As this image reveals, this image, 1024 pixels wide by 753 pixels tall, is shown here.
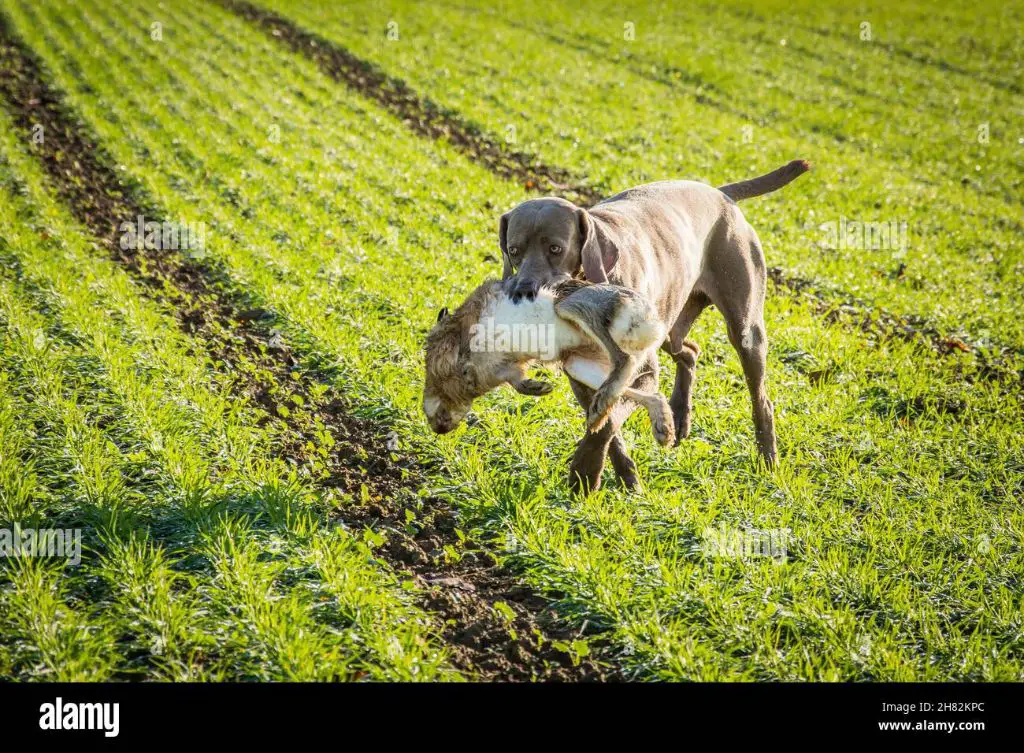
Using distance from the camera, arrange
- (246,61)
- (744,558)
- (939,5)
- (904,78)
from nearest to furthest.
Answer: (744,558) < (246,61) < (904,78) < (939,5)

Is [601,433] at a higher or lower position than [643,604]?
higher

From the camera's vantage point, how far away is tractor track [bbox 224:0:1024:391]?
791cm

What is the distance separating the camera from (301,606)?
400 centimetres

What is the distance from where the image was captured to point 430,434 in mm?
5742

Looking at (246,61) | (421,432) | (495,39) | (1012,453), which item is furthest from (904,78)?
(421,432)

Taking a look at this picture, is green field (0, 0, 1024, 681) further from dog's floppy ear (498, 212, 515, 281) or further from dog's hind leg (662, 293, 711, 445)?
dog's floppy ear (498, 212, 515, 281)

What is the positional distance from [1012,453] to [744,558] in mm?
2527

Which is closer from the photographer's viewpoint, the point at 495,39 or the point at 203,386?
the point at 203,386

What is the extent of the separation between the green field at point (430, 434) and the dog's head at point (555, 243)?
1195 mm

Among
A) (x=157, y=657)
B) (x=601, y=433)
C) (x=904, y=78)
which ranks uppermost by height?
(x=904, y=78)

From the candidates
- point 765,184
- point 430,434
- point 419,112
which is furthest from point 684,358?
point 419,112

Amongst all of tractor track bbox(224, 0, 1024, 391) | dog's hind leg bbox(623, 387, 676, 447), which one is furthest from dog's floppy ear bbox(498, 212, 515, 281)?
tractor track bbox(224, 0, 1024, 391)
